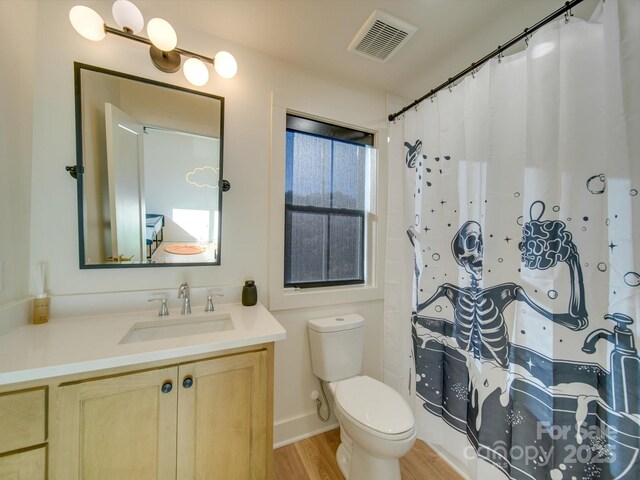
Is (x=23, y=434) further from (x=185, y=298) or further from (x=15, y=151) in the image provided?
(x=15, y=151)

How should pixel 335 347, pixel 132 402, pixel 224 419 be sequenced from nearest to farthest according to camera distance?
pixel 132 402
pixel 224 419
pixel 335 347

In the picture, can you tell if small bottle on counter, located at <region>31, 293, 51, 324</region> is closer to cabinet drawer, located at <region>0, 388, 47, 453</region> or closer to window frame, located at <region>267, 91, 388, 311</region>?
cabinet drawer, located at <region>0, 388, 47, 453</region>

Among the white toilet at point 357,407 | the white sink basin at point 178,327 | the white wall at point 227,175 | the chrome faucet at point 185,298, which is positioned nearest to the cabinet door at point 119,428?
the white sink basin at point 178,327

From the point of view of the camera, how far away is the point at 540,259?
971 millimetres

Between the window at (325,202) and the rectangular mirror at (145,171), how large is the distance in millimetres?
482

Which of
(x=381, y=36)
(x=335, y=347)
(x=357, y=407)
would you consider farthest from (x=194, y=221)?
(x=381, y=36)

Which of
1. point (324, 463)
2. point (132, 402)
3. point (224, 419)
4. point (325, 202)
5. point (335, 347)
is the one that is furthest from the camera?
point (325, 202)

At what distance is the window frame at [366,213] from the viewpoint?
1484 millimetres

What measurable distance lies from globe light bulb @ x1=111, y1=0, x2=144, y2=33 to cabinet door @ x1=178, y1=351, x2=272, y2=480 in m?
1.46

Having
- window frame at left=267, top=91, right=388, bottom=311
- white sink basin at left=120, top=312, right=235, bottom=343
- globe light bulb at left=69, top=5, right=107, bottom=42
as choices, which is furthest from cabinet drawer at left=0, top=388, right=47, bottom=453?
globe light bulb at left=69, top=5, right=107, bottom=42

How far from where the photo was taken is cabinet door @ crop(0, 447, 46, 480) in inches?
27.6

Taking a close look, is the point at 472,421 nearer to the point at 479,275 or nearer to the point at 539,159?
the point at 479,275

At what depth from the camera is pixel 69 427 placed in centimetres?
76

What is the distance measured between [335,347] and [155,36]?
184cm
